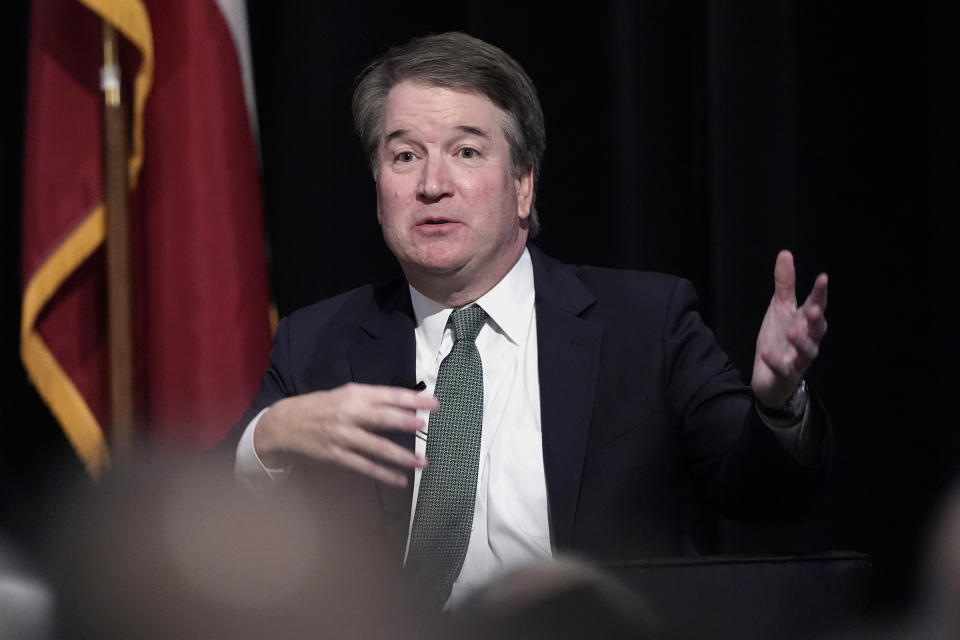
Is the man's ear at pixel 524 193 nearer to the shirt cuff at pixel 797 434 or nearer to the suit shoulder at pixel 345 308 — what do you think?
the suit shoulder at pixel 345 308

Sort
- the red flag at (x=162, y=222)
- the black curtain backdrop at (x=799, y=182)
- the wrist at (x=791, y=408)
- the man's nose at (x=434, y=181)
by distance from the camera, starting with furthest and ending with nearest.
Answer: the red flag at (x=162, y=222)
the black curtain backdrop at (x=799, y=182)
the man's nose at (x=434, y=181)
the wrist at (x=791, y=408)

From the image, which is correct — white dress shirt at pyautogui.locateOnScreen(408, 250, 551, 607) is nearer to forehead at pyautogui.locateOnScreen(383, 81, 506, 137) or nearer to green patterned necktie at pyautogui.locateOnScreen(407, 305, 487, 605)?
green patterned necktie at pyautogui.locateOnScreen(407, 305, 487, 605)

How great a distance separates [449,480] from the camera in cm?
166

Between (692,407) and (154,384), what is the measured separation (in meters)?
1.15

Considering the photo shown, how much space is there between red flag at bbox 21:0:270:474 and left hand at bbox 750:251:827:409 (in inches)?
47.8

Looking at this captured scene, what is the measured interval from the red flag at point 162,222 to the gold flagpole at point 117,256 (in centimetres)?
5

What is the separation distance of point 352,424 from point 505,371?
1.74 feet

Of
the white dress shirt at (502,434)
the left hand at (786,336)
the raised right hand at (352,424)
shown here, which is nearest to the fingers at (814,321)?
the left hand at (786,336)

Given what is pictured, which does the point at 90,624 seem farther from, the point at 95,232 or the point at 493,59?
the point at 95,232

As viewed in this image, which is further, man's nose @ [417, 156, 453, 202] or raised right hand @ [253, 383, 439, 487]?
man's nose @ [417, 156, 453, 202]

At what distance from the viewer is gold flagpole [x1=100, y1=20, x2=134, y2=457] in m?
2.26

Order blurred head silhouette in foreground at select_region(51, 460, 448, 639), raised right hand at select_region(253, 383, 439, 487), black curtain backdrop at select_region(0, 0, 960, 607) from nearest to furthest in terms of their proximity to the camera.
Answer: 1. blurred head silhouette in foreground at select_region(51, 460, 448, 639)
2. raised right hand at select_region(253, 383, 439, 487)
3. black curtain backdrop at select_region(0, 0, 960, 607)

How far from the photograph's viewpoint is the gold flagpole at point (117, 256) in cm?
226

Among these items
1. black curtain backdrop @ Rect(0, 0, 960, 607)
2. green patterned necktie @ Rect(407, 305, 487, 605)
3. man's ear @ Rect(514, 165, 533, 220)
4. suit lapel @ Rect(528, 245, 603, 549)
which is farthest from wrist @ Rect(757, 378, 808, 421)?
black curtain backdrop @ Rect(0, 0, 960, 607)
